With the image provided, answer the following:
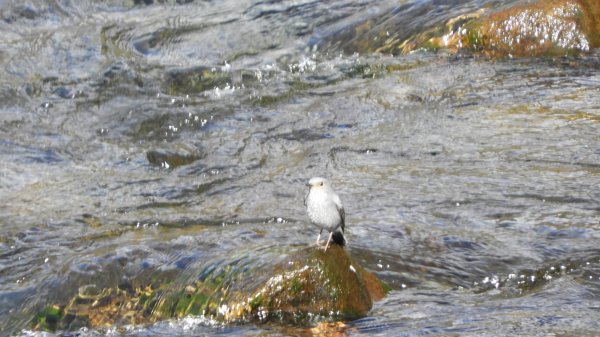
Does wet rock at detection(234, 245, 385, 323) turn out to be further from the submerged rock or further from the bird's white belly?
the bird's white belly

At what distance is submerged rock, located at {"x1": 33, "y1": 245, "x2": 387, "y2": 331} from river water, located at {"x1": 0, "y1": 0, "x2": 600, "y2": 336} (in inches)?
3.7

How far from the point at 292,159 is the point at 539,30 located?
138 inches

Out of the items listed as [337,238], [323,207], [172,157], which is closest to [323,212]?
[323,207]

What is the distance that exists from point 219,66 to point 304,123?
7.56 feet

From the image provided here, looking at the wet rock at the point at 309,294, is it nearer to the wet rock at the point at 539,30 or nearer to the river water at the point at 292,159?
the river water at the point at 292,159

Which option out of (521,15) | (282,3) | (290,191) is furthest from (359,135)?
(282,3)

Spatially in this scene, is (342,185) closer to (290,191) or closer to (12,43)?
(290,191)

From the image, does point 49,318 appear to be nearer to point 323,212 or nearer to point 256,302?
point 256,302

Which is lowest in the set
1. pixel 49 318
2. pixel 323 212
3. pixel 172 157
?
pixel 49 318

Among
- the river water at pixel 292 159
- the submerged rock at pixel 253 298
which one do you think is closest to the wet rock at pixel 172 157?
the river water at pixel 292 159

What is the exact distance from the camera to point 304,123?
30.9ft

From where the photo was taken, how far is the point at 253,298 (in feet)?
18.5

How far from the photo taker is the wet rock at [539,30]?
415 inches

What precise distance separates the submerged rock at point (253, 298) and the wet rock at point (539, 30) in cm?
531
